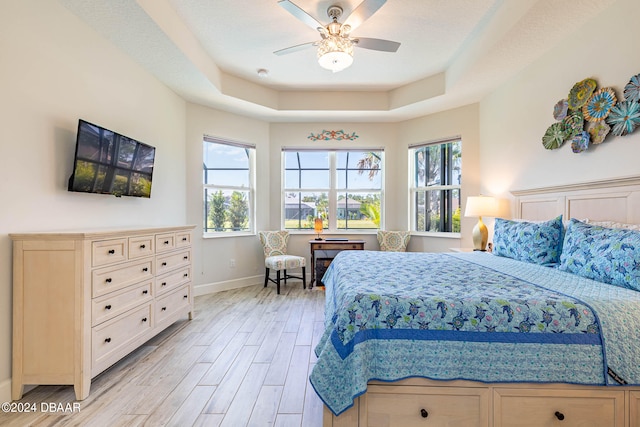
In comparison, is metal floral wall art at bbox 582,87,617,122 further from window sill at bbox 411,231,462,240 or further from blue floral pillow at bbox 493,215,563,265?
window sill at bbox 411,231,462,240

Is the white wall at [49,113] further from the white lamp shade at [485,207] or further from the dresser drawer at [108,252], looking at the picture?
the white lamp shade at [485,207]

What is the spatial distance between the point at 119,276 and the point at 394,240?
366cm

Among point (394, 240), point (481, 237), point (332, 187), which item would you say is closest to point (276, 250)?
point (332, 187)

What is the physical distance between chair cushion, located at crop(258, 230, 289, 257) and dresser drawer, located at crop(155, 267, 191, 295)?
1.56 meters

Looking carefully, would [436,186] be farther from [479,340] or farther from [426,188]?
[479,340]

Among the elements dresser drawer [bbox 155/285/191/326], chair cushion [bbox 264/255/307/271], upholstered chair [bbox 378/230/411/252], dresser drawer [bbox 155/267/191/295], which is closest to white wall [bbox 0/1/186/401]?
dresser drawer [bbox 155/267/191/295]

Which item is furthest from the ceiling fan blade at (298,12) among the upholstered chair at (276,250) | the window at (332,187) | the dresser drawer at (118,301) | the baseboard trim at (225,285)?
the baseboard trim at (225,285)

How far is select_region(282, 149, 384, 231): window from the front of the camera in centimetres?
496

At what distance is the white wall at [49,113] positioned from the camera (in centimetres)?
178

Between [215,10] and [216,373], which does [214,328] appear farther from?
[215,10]

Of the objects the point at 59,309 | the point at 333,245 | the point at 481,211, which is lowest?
the point at 59,309

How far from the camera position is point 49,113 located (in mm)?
2062

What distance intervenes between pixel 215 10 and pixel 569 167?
3.46m

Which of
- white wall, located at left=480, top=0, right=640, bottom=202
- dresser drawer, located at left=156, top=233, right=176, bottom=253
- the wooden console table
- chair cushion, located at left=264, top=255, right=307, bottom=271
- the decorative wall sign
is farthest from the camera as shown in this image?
the decorative wall sign
